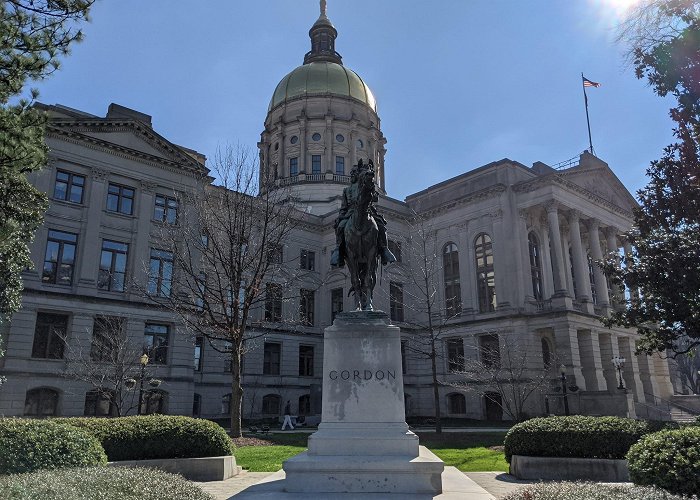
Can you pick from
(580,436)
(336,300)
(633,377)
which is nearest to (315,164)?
(336,300)

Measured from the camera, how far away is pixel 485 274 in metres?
50.3

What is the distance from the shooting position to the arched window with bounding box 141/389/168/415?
36.4m

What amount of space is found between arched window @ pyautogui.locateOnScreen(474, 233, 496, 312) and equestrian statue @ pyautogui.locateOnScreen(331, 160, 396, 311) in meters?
38.5

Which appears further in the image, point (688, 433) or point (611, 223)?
point (611, 223)

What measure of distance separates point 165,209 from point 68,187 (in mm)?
6759

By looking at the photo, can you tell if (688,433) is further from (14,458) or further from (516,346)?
(516,346)

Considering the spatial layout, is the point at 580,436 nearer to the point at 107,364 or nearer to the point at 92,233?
the point at 107,364

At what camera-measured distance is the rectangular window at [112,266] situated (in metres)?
37.9

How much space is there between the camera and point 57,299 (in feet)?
115

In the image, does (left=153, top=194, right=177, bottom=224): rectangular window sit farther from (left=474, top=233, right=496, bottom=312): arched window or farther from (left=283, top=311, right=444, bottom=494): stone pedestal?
(left=283, top=311, right=444, bottom=494): stone pedestal

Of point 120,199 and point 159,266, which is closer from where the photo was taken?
point 159,266

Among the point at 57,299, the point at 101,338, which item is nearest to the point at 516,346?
the point at 101,338

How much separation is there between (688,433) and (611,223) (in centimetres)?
5130

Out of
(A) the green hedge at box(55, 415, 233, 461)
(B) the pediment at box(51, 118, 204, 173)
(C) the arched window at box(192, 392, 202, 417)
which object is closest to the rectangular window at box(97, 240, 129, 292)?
(B) the pediment at box(51, 118, 204, 173)
